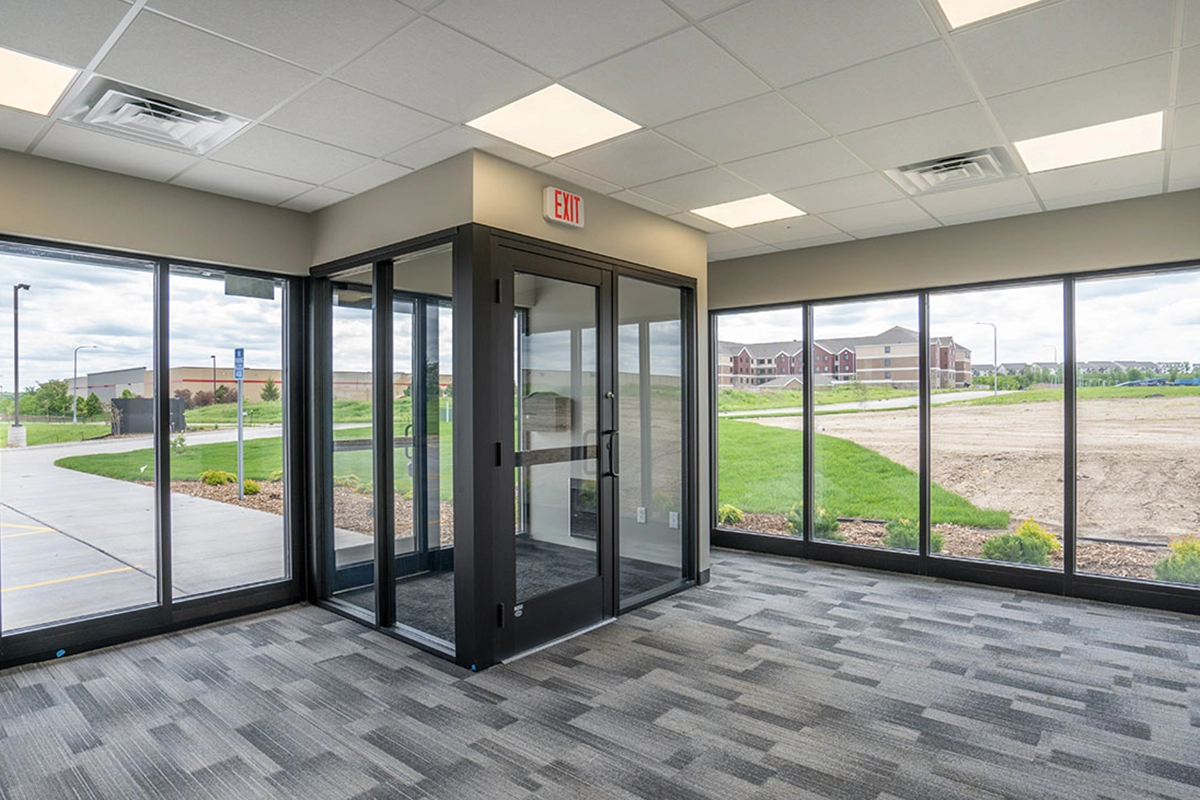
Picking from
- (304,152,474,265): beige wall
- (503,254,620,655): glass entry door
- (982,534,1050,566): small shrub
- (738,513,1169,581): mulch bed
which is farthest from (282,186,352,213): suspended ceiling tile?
(982,534,1050,566): small shrub

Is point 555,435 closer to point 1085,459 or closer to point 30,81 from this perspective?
point 30,81

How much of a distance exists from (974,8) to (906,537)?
3.86 m

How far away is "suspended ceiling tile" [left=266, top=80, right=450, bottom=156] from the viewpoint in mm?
2674

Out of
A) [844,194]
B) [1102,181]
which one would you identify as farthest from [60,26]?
[1102,181]

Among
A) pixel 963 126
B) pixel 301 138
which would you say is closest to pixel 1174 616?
pixel 963 126

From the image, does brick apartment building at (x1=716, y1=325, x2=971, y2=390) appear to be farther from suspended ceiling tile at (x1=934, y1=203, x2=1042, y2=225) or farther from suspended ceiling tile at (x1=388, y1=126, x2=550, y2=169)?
suspended ceiling tile at (x1=388, y1=126, x2=550, y2=169)

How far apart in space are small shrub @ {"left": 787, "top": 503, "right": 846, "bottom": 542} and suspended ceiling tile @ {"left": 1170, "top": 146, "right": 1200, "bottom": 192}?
3.02 m

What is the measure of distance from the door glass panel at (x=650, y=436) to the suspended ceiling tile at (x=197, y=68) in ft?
6.80

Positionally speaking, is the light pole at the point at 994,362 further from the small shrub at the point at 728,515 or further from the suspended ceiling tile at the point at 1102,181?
the small shrub at the point at 728,515

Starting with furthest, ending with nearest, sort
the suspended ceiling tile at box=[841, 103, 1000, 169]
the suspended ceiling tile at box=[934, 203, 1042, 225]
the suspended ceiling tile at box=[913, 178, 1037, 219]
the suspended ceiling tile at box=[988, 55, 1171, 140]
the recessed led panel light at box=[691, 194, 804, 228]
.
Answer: the suspended ceiling tile at box=[934, 203, 1042, 225] → the recessed led panel light at box=[691, 194, 804, 228] → the suspended ceiling tile at box=[913, 178, 1037, 219] → the suspended ceiling tile at box=[841, 103, 1000, 169] → the suspended ceiling tile at box=[988, 55, 1171, 140]

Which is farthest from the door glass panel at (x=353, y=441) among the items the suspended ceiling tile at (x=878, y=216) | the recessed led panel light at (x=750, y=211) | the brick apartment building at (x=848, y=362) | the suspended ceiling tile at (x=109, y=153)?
the brick apartment building at (x=848, y=362)

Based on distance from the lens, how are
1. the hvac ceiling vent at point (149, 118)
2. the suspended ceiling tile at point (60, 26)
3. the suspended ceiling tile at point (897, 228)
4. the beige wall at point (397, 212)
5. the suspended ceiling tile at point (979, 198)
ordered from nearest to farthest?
1. the suspended ceiling tile at point (60, 26)
2. the hvac ceiling vent at point (149, 118)
3. the beige wall at point (397, 212)
4. the suspended ceiling tile at point (979, 198)
5. the suspended ceiling tile at point (897, 228)

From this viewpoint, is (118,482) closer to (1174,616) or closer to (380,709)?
(380,709)

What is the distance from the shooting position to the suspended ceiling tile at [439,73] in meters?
2.29
